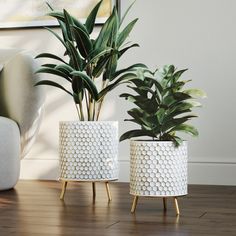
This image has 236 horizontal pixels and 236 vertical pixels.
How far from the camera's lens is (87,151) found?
97.0 inches

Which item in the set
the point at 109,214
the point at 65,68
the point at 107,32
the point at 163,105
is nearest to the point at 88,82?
the point at 65,68

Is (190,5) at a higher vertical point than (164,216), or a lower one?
higher

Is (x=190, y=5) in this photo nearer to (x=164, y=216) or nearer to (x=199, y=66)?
(x=199, y=66)

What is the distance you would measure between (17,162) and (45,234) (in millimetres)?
1239

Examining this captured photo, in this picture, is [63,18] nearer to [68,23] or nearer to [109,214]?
[68,23]

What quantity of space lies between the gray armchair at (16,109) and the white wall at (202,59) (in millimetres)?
543

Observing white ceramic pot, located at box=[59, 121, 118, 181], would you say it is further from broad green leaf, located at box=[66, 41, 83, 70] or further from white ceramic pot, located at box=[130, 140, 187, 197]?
white ceramic pot, located at box=[130, 140, 187, 197]

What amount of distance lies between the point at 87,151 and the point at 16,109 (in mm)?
641

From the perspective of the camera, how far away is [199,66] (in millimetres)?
3211

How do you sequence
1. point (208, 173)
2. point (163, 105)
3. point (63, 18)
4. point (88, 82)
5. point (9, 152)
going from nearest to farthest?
1. point (163, 105)
2. point (88, 82)
3. point (63, 18)
4. point (9, 152)
5. point (208, 173)

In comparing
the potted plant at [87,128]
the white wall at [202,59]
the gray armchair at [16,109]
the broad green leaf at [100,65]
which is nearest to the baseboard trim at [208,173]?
the white wall at [202,59]

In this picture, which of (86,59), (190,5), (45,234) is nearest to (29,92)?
(86,59)

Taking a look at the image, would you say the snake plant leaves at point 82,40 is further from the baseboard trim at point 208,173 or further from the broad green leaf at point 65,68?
the baseboard trim at point 208,173

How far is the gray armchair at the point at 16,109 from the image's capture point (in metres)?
2.86
